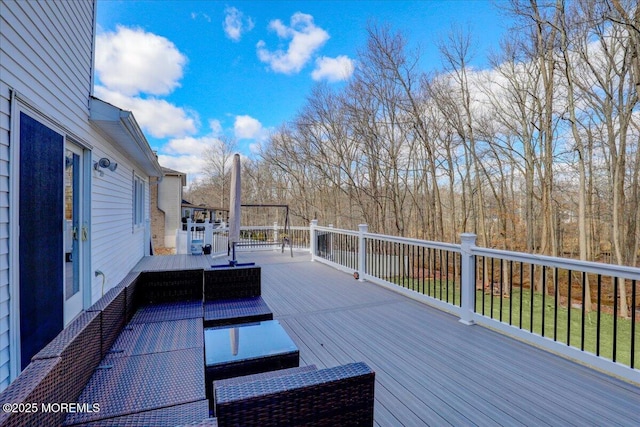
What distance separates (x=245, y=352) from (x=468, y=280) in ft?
8.91

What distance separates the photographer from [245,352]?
220 centimetres

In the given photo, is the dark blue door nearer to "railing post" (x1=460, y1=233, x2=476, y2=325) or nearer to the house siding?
"railing post" (x1=460, y1=233, x2=476, y2=325)

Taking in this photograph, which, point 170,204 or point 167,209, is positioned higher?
point 170,204

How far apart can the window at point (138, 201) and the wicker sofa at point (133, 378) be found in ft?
17.7

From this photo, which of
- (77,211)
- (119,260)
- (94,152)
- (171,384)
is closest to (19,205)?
(77,211)

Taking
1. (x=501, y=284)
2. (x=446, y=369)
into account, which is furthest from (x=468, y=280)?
(x=501, y=284)

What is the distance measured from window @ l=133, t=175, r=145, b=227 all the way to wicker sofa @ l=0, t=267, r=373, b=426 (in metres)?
5.41

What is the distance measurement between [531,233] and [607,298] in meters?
3.57

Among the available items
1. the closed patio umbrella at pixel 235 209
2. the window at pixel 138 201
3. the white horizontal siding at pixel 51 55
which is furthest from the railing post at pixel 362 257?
the window at pixel 138 201

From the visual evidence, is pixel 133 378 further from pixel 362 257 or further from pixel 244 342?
pixel 362 257

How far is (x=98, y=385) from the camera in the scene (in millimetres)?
1665

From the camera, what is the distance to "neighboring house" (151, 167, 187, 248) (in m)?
16.9

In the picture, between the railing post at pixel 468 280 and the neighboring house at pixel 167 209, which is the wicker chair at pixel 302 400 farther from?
the neighboring house at pixel 167 209

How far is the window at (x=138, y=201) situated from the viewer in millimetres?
7594
